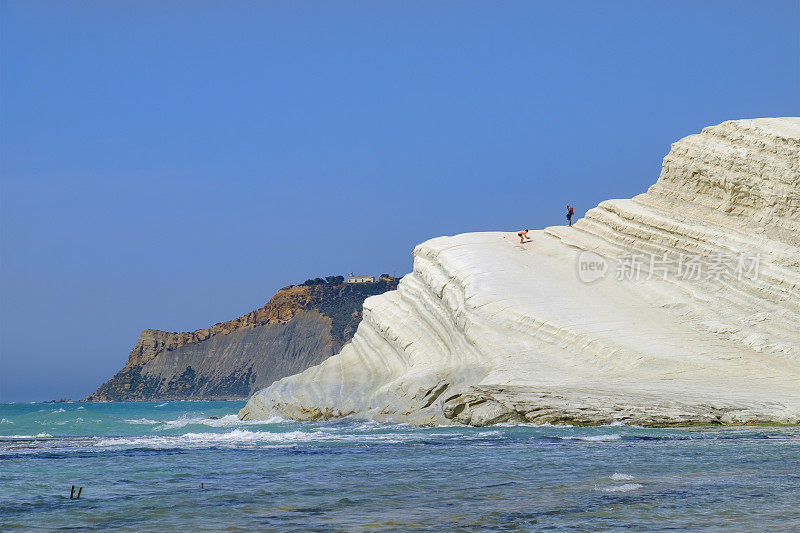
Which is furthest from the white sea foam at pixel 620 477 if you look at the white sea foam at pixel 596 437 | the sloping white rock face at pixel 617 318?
the sloping white rock face at pixel 617 318

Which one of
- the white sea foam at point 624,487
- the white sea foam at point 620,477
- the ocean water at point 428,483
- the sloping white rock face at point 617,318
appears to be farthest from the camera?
the sloping white rock face at point 617,318

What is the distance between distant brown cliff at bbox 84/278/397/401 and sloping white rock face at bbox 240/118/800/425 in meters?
84.4

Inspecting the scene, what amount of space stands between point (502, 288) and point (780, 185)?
11.0m

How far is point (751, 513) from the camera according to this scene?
973cm

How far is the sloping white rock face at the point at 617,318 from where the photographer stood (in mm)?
24500

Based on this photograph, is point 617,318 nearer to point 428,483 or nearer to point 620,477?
point 620,477

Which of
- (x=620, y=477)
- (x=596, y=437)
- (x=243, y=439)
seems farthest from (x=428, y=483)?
(x=243, y=439)

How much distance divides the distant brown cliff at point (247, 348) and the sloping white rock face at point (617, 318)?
84362 mm

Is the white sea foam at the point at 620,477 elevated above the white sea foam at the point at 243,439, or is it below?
below

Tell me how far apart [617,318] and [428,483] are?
18.4 meters

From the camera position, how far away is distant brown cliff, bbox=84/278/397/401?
12350 centimetres

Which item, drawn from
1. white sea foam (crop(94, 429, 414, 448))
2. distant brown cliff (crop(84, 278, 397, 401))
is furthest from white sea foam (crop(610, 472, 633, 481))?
distant brown cliff (crop(84, 278, 397, 401))

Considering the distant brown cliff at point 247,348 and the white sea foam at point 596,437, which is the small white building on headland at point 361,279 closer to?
the distant brown cliff at point 247,348

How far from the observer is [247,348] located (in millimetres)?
130000
